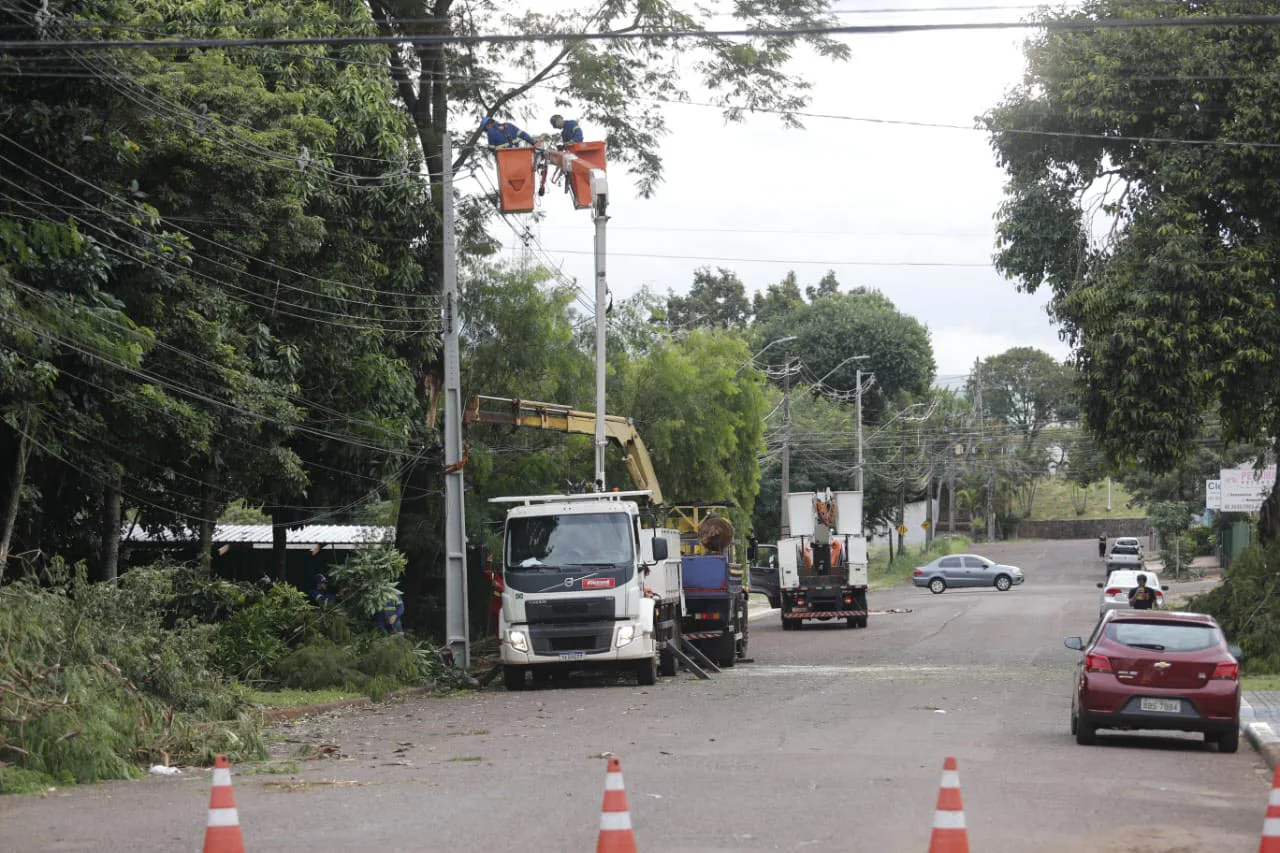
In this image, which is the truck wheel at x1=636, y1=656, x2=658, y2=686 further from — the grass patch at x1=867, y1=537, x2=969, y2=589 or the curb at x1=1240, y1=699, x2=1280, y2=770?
the grass patch at x1=867, y1=537, x2=969, y2=589

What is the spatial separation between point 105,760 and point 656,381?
27401 mm

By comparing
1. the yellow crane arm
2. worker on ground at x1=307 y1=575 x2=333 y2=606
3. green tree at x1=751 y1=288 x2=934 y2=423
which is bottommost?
worker on ground at x1=307 y1=575 x2=333 y2=606

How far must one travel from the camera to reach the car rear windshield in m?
15.6

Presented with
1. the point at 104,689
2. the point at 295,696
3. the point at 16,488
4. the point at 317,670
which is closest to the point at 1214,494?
the point at 317,670

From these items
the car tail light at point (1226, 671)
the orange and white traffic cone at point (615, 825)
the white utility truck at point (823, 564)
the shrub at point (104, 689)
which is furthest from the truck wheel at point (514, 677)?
the white utility truck at point (823, 564)

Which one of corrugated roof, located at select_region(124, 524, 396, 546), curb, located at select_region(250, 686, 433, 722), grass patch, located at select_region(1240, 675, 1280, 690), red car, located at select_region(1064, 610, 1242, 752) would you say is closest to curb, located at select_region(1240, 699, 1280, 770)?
red car, located at select_region(1064, 610, 1242, 752)

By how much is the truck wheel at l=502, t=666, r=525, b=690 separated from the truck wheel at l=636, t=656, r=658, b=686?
1835 millimetres

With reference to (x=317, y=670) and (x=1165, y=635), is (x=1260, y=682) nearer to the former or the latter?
(x=1165, y=635)

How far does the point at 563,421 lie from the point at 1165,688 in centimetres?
1494

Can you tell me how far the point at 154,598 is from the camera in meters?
17.2

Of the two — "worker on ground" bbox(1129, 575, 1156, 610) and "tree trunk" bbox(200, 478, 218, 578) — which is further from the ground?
"tree trunk" bbox(200, 478, 218, 578)

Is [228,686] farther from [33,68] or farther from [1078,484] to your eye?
[1078,484]

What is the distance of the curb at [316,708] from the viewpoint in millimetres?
18875

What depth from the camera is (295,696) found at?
20859mm
